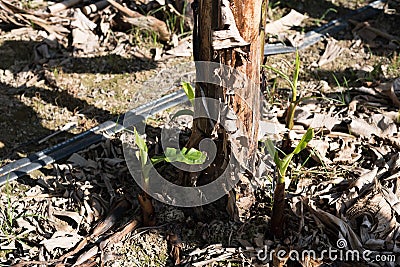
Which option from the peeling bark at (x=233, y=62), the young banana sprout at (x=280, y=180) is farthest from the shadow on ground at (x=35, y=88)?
the young banana sprout at (x=280, y=180)

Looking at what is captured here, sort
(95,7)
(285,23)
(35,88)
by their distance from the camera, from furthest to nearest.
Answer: (285,23) < (95,7) < (35,88)

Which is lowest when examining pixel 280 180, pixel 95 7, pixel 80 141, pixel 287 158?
pixel 80 141

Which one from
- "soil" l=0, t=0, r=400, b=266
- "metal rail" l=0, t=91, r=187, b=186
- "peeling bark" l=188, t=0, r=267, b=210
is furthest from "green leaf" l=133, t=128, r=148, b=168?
"metal rail" l=0, t=91, r=187, b=186

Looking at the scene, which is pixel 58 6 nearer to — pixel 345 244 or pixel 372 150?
pixel 372 150

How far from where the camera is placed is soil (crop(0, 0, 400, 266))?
260 centimetres

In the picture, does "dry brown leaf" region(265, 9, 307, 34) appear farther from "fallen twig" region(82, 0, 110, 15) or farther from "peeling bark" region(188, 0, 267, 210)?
"peeling bark" region(188, 0, 267, 210)

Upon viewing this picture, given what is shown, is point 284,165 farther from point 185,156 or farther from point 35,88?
point 35,88

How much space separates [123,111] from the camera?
3.45 meters

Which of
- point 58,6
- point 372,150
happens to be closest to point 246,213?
point 372,150

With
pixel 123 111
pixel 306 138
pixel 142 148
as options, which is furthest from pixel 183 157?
pixel 123 111

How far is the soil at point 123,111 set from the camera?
2.60 meters

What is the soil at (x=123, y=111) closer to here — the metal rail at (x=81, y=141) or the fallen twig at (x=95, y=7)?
the metal rail at (x=81, y=141)

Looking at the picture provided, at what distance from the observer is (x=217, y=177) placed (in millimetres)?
2619

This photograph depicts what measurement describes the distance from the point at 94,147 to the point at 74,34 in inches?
45.9
